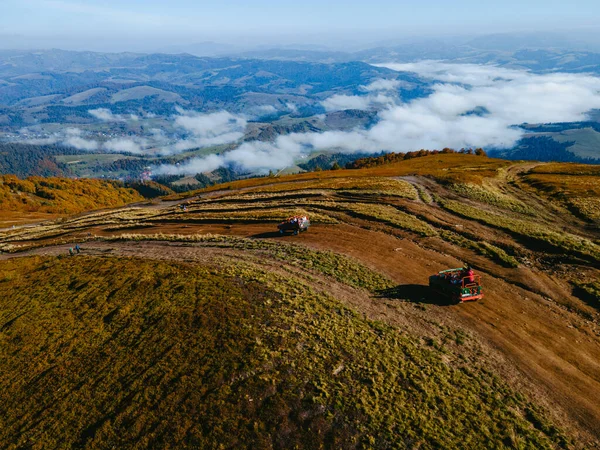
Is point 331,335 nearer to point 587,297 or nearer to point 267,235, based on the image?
point 587,297

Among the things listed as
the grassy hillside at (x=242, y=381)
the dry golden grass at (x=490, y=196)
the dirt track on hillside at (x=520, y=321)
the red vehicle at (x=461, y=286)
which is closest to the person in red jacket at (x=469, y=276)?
the red vehicle at (x=461, y=286)

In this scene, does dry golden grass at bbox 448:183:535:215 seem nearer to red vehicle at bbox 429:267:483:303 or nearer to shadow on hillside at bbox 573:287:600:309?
shadow on hillside at bbox 573:287:600:309

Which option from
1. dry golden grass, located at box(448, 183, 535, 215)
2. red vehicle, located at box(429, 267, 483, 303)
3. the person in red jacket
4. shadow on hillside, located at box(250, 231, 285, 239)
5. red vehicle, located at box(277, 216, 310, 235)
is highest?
the person in red jacket

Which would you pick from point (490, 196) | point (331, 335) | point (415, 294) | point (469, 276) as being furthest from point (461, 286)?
point (490, 196)

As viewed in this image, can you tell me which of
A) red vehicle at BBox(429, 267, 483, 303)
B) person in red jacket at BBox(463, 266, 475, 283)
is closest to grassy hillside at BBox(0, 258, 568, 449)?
red vehicle at BBox(429, 267, 483, 303)

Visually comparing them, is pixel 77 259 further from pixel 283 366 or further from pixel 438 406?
pixel 438 406

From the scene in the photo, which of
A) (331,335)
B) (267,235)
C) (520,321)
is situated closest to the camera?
(331,335)

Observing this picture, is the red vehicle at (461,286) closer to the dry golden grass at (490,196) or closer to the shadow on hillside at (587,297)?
the shadow on hillside at (587,297)
